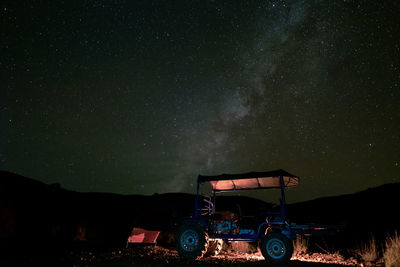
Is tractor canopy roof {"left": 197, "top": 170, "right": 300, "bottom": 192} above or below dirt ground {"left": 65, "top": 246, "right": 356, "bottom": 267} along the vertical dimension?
above

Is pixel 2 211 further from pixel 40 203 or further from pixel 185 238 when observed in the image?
pixel 185 238

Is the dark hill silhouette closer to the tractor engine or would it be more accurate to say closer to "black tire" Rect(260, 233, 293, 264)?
the tractor engine

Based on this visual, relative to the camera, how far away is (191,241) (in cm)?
1000

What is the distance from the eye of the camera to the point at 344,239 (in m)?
22.6

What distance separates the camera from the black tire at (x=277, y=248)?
839cm

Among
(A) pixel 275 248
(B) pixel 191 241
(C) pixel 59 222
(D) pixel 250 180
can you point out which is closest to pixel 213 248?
(B) pixel 191 241

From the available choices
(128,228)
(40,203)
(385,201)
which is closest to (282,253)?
(128,228)

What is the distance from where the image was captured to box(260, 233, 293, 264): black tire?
8.39 m

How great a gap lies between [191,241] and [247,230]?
202cm

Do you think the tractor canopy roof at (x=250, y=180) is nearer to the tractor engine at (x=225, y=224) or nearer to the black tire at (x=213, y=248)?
the tractor engine at (x=225, y=224)

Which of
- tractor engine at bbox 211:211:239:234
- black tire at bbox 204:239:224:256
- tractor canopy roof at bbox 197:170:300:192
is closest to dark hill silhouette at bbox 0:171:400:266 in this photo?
tractor engine at bbox 211:211:239:234

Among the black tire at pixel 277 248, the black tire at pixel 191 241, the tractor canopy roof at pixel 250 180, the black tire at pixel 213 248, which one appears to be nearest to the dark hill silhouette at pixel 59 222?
the black tire at pixel 191 241

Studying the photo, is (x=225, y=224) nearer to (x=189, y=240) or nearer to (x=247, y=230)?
(x=247, y=230)

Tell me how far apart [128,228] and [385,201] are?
3117 centimetres
